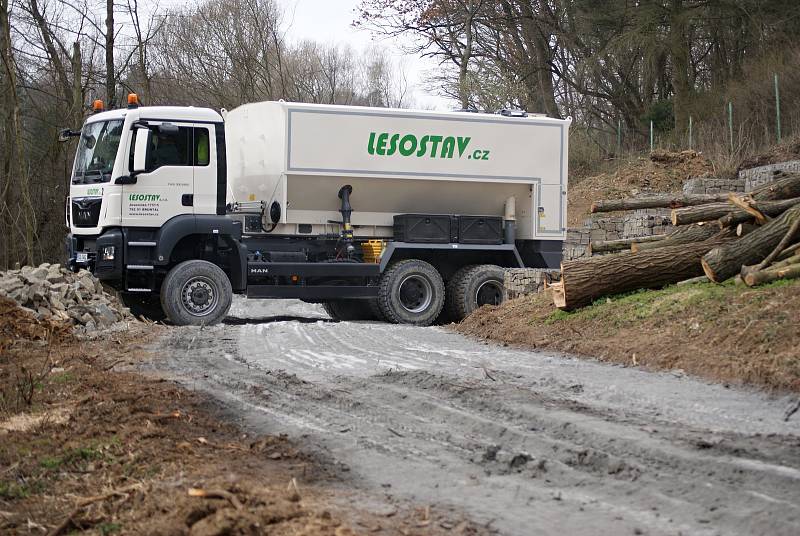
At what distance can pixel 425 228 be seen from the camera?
56.2ft

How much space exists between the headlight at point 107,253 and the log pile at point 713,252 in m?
6.62

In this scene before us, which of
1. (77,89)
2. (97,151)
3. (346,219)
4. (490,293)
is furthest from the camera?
(77,89)

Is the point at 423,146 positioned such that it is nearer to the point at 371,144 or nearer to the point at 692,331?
the point at 371,144

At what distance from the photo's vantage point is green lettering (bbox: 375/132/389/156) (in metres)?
16.8

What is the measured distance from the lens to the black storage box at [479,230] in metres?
17.4

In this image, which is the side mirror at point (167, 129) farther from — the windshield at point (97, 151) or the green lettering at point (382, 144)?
the green lettering at point (382, 144)

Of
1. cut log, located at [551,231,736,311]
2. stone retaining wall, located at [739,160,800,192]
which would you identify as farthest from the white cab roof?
stone retaining wall, located at [739,160,800,192]

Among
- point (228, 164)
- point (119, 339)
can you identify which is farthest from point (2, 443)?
point (228, 164)

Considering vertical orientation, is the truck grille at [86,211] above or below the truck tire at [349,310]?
above

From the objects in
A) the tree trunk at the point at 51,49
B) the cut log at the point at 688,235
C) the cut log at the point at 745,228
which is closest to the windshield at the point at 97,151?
the cut log at the point at 688,235

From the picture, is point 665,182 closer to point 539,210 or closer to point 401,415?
point 539,210

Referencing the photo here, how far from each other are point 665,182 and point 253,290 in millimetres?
15944

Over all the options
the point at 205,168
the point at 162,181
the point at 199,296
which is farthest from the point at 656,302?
the point at 162,181

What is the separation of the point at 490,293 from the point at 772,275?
7.53 m
